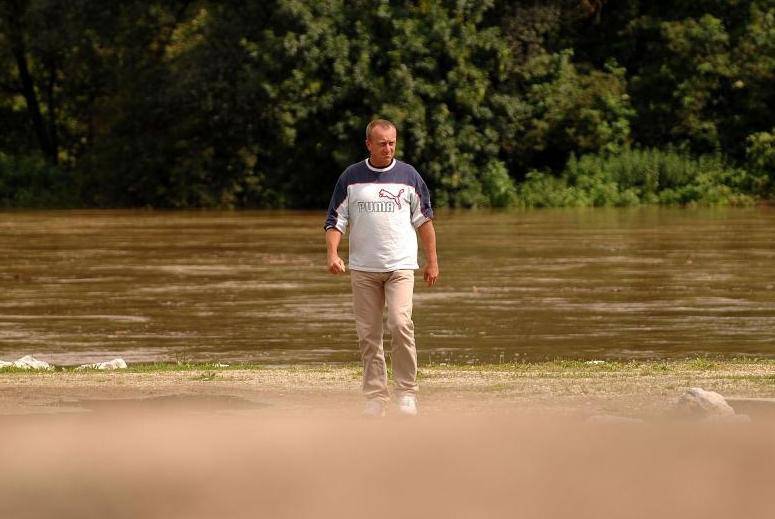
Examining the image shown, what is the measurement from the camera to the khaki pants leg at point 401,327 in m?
10.4

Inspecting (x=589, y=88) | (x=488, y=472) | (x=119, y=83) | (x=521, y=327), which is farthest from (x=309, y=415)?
(x=119, y=83)

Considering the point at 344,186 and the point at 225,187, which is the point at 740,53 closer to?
the point at 225,187

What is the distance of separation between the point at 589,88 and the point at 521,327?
110ft

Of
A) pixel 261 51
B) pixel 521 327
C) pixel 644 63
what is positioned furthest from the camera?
pixel 644 63

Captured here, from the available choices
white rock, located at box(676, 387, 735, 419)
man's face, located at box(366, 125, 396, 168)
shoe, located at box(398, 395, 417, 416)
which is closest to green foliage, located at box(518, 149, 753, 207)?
shoe, located at box(398, 395, 417, 416)

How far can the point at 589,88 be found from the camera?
168 ft

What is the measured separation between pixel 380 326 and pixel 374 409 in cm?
61

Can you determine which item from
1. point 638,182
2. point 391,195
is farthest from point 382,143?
point 638,182

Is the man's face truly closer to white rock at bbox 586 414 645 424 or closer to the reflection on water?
white rock at bbox 586 414 645 424

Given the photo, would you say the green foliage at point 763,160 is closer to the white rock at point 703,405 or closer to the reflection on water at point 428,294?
the reflection on water at point 428,294

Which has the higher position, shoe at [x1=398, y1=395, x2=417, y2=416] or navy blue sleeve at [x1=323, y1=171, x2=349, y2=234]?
navy blue sleeve at [x1=323, y1=171, x2=349, y2=234]

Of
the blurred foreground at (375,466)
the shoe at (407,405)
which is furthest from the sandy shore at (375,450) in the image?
the shoe at (407,405)

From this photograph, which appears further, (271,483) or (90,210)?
(90,210)

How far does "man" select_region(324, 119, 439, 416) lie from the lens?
33.6 feet
